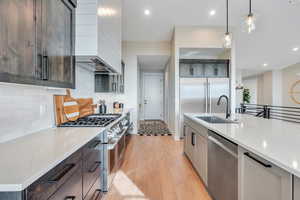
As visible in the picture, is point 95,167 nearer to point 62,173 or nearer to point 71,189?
point 71,189

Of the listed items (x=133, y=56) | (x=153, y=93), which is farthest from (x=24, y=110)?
(x=153, y=93)

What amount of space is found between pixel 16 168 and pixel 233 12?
4.79m

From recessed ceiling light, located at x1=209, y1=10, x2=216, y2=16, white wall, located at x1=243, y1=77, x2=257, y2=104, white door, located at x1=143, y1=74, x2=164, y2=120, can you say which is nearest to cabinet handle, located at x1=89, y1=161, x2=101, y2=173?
recessed ceiling light, located at x1=209, y1=10, x2=216, y2=16

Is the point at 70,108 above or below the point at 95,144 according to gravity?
above

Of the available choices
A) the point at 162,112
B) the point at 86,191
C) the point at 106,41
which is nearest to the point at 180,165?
the point at 86,191

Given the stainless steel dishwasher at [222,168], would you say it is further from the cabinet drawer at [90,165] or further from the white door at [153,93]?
the white door at [153,93]

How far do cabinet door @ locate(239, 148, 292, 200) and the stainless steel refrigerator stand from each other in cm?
336

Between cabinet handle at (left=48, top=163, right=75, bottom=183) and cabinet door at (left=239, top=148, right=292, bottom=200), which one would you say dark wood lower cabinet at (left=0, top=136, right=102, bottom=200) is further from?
cabinet door at (left=239, top=148, right=292, bottom=200)

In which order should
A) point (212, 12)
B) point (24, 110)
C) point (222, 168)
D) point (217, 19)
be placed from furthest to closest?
point (217, 19), point (212, 12), point (222, 168), point (24, 110)

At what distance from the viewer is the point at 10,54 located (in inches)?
35.4

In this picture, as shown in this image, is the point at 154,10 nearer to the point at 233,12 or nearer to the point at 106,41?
the point at 233,12

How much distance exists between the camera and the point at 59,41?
1438mm

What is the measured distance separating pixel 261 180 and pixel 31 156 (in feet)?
4.68

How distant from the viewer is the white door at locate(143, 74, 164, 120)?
Answer: 8047 mm
